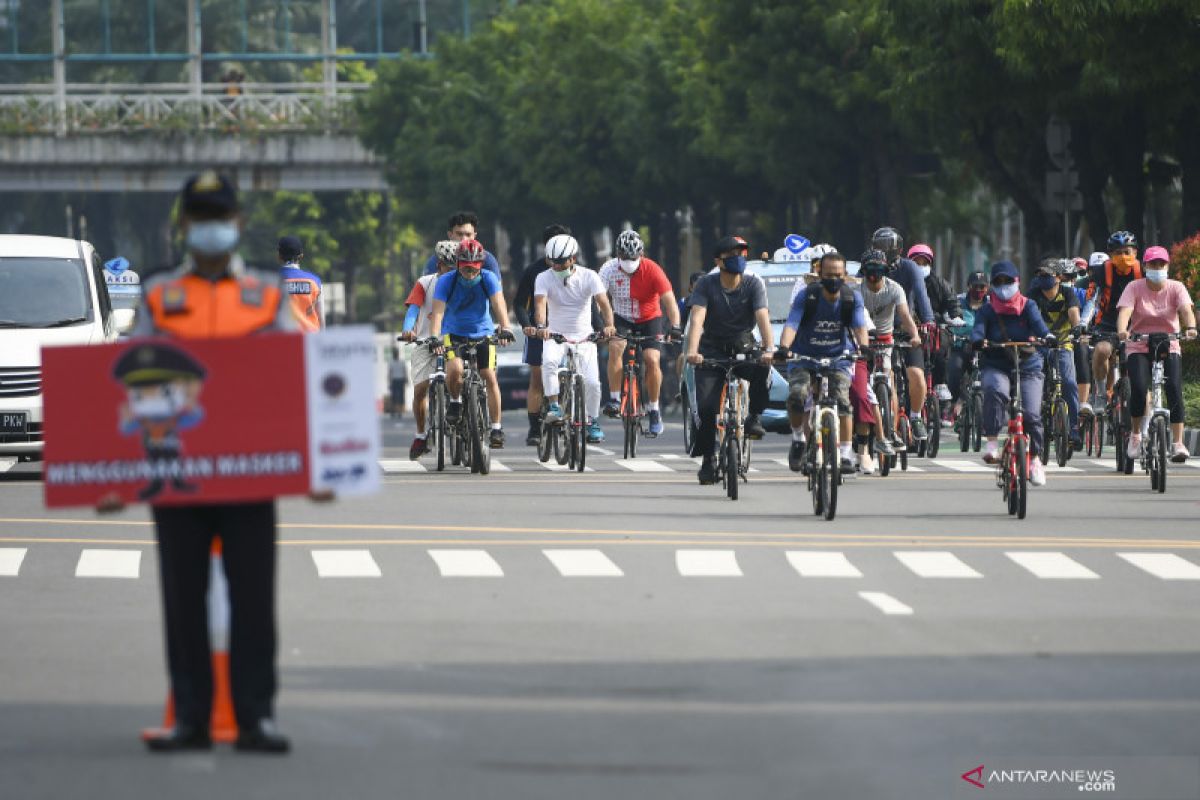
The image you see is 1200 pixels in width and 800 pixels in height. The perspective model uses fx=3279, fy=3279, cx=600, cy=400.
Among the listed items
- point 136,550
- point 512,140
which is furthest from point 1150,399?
point 512,140

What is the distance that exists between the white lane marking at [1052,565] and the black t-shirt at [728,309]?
182 inches

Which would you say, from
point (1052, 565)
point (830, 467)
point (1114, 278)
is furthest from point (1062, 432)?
point (1052, 565)

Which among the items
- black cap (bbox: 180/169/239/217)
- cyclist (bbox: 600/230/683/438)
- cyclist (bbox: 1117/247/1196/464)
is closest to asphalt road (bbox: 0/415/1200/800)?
black cap (bbox: 180/169/239/217)

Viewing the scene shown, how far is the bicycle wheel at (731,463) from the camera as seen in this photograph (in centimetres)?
2062

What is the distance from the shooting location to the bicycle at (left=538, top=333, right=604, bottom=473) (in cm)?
2452

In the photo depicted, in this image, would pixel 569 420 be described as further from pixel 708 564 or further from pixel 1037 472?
pixel 708 564

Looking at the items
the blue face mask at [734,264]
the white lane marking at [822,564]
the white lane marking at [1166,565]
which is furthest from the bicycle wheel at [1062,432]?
the white lane marking at [822,564]

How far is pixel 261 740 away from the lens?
9289 millimetres

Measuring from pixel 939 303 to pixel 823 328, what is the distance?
6.39m

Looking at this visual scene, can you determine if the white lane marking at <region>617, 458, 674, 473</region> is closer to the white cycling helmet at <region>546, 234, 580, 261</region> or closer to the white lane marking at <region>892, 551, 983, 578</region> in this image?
the white cycling helmet at <region>546, 234, 580, 261</region>

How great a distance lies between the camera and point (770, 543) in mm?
17219

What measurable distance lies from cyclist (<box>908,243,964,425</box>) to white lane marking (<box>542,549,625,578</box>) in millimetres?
9717

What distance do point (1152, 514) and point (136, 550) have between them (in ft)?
20.9

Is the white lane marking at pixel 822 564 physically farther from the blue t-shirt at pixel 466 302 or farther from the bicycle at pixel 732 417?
the blue t-shirt at pixel 466 302
